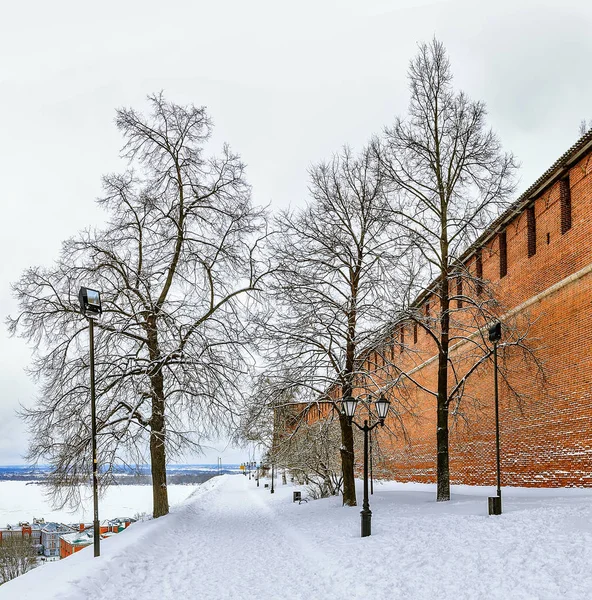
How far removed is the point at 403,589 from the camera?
327 inches

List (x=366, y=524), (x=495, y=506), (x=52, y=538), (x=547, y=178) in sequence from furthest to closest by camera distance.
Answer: (x=52, y=538) < (x=547, y=178) < (x=366, y=524) < (x=495, y=506)

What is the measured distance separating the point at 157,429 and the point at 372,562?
28.8 feet

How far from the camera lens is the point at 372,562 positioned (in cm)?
1002

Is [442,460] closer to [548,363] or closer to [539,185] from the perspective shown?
[548,363]

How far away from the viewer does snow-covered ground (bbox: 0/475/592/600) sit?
7.89m

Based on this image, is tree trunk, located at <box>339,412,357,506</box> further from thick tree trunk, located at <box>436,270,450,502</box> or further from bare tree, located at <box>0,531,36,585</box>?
bare tree, located at <box>0,531,36,585</box>

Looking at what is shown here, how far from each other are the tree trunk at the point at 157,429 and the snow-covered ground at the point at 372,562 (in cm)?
279

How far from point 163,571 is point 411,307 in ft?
30.7

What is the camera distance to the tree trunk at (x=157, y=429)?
16281 mm

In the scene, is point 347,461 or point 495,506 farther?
point 347,461

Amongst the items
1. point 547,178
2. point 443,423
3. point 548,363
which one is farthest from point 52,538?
point 547,178

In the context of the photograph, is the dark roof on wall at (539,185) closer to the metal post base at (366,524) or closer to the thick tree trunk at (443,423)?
the thick tree trunk at (443,423)

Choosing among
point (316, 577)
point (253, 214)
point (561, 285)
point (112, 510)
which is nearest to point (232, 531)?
point (316, 577)

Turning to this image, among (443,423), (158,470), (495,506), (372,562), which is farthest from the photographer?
(158,470)
